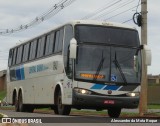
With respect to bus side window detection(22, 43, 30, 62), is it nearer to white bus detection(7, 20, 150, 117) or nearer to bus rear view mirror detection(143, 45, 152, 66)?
white bus detection(7, 20, 150, 117)

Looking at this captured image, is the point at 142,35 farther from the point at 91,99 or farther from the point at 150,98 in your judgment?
the point at 150,98

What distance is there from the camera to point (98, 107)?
2016 cm

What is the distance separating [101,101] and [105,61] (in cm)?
145

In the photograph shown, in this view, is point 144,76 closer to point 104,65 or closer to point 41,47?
point 41,47

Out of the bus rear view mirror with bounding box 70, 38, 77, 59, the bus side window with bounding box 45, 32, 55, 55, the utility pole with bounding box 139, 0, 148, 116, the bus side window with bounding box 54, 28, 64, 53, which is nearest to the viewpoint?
the bus rear view mirror with bounding box 70, 38, 77, 59

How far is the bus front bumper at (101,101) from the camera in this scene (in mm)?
19141

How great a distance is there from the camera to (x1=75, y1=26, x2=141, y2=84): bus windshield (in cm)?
1928

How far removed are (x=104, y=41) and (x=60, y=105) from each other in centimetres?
310

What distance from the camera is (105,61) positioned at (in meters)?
19.5

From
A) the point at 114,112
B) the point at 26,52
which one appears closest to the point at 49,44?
the point at 114,112

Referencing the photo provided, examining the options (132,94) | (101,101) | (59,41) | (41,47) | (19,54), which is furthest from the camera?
(19,54)

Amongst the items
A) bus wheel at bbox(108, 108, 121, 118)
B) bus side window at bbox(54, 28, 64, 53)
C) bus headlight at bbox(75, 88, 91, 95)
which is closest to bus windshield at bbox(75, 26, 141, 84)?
bus headlight at bbox(75, 88, 91, 95)

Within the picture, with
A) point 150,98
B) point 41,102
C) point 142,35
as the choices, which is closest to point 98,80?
point 41,102

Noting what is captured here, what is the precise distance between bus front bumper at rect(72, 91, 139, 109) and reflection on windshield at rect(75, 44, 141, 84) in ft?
1.91
